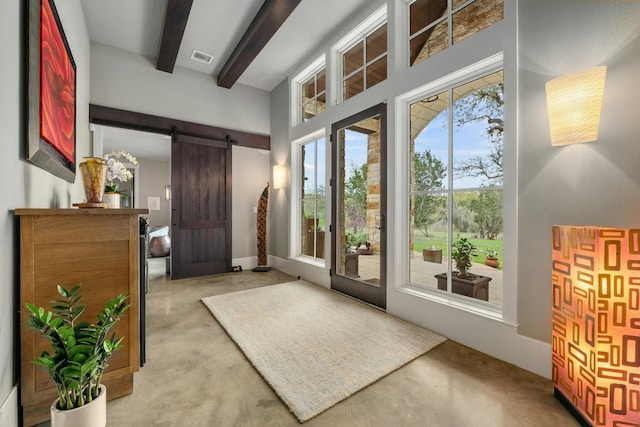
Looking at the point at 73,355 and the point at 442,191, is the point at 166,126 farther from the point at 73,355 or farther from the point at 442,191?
the point at 442,191

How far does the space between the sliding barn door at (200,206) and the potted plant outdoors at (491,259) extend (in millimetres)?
3857

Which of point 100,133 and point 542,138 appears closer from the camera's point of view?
point 542,138

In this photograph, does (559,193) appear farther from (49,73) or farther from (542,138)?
(49,73)

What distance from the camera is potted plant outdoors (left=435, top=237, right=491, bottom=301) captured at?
233 centimetres

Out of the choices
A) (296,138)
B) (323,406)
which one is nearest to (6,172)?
(323,406)

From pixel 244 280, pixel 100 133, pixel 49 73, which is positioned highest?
pixel 100 133

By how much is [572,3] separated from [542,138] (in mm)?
801

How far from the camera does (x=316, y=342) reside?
2145 millimetres

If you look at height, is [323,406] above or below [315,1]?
below

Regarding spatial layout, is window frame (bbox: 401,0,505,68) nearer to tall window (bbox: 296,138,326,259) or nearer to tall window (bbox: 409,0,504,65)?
tall window (bbox: 409,0,504,65)

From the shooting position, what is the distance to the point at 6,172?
119 centimetres

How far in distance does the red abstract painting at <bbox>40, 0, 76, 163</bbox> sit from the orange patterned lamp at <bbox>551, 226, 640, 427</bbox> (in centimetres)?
301

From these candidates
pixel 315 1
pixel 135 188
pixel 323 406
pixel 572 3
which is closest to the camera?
pixel 323 406

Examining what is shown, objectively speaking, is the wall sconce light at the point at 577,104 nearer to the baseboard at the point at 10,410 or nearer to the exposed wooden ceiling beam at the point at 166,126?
the baseboard at the point at 10,410
